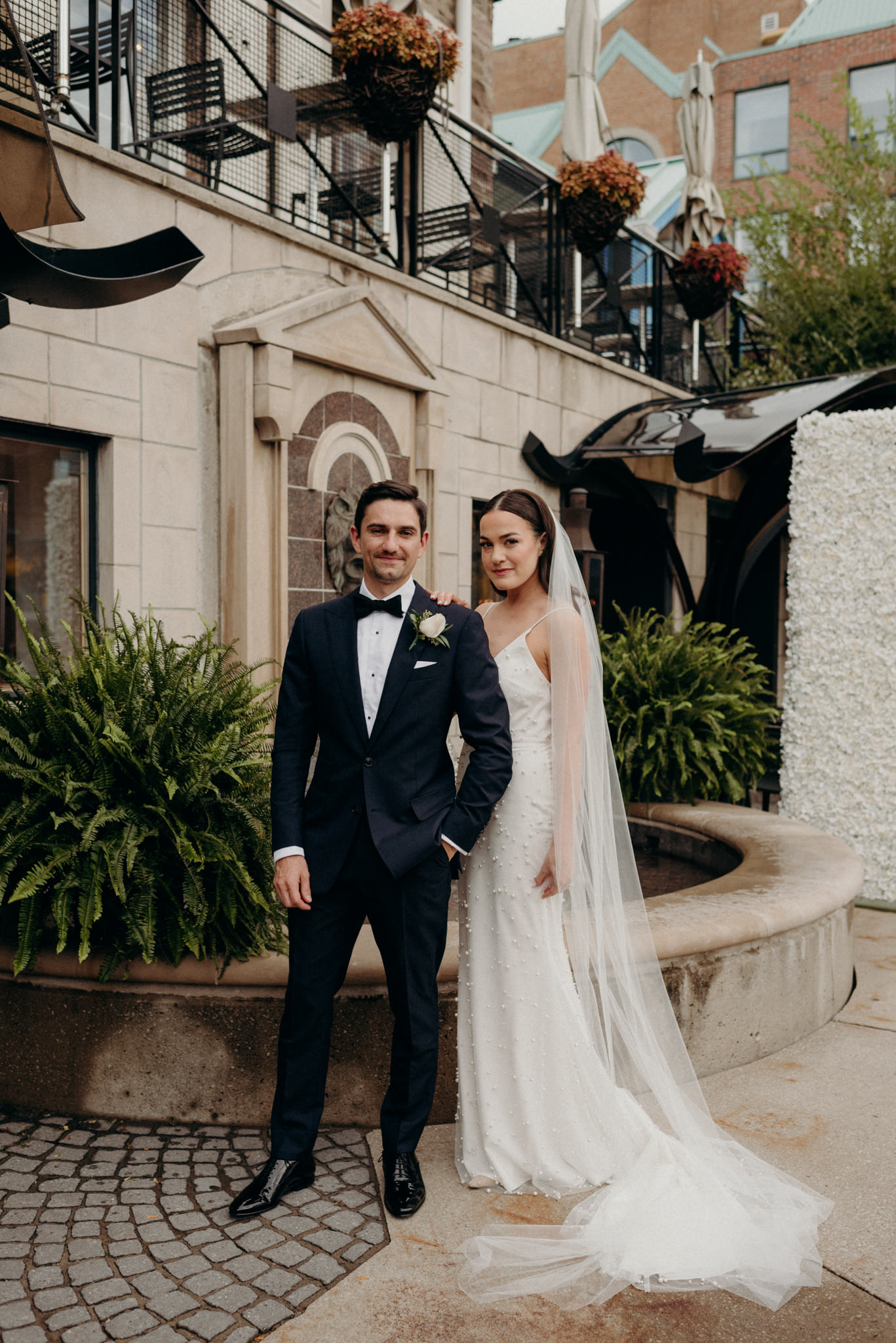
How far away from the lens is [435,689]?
325 centimetres

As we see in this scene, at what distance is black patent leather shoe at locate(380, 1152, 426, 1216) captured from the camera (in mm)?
3170

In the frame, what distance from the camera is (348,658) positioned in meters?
3.23

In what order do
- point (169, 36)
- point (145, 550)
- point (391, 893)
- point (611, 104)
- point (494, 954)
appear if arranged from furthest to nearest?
point (611, 104)
point (169, 36)
point (145, 550)
point (494, 954)
point (391, 893)

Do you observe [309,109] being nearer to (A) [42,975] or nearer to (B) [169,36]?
(B) [169,36]

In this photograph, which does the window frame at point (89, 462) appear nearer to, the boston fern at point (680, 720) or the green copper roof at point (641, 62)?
the boston fern at point (680, 720)

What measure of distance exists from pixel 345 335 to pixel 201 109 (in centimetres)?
193

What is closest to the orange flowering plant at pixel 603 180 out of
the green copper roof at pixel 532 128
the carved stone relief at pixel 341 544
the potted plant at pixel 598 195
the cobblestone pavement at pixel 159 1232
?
the potted plant at pixel 598 195

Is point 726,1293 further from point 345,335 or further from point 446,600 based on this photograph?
point 345,335

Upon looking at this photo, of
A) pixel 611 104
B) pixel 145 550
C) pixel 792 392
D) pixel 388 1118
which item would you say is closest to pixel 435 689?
pixel 388 1118

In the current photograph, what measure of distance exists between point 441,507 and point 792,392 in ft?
11.4

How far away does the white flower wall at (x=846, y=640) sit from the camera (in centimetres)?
779

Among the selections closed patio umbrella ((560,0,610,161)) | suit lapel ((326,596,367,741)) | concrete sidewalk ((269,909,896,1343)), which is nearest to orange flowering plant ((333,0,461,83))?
closed patio umbrella ((560,0,610,161))

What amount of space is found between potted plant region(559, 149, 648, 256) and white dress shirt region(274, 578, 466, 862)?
30.1 feet

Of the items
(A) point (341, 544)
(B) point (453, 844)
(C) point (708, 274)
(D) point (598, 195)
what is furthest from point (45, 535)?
(C) point (708, 274)
